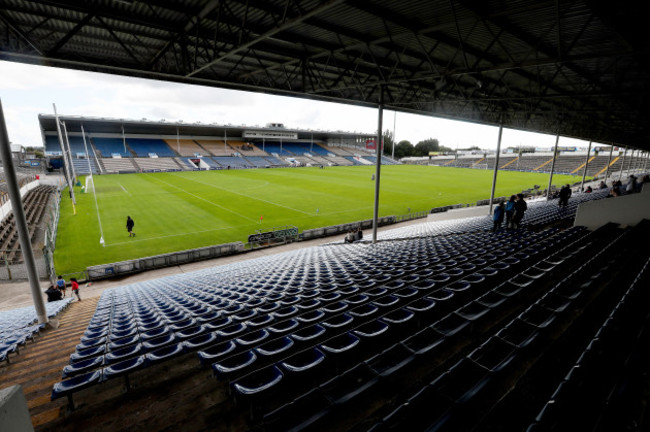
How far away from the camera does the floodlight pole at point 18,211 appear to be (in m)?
6.54

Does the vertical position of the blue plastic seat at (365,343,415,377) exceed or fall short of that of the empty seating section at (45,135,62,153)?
it falls short

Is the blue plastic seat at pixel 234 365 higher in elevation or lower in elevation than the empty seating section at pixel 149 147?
lower

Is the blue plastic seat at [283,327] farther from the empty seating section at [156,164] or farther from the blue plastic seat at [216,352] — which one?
the empty seating section at [156,164]

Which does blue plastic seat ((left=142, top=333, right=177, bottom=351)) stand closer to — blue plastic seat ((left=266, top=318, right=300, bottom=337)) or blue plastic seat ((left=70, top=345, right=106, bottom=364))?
blue plastic seat ((left=70, top=345, right=106, bottom=364))

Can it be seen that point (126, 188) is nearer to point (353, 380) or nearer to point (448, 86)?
point (448, 86)

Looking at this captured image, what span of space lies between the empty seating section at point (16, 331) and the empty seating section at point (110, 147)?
6175 centimetres

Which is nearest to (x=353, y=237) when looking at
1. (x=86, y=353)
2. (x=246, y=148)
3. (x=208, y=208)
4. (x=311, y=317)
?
(x=311, y=317)

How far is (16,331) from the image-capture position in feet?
21.6

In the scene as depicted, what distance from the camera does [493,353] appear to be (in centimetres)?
337

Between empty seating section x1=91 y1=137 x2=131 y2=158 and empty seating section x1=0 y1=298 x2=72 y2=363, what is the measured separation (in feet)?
203

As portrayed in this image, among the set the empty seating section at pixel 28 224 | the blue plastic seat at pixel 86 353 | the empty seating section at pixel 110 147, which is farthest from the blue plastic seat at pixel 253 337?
the empty seating section at pixel 110 147

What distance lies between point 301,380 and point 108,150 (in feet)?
238

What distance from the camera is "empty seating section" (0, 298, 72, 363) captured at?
514 cm

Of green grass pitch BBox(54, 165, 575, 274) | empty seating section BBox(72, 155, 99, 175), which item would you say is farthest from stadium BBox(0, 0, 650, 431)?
empty seating section BBox(72, 155, 99, 175)
